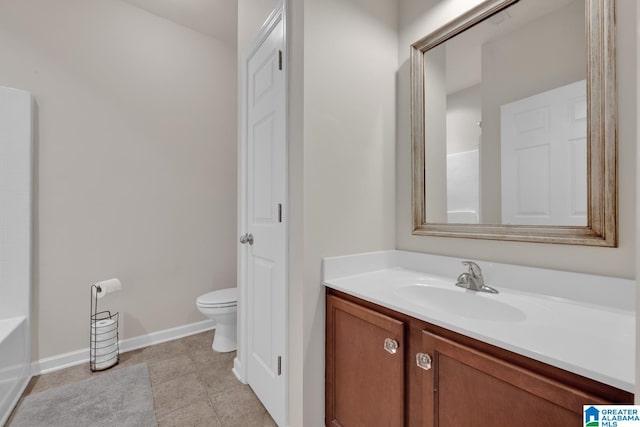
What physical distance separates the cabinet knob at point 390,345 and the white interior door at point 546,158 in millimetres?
711

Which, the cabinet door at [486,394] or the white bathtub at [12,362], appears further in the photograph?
the white bathtub at [12,362]

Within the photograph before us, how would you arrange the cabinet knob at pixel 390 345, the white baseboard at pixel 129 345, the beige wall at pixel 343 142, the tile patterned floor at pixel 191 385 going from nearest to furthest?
the cabinet knob at pixel 390 345 < the beige wall at pixel 343 142 < the tile patterned floor at pixel 191 385 < the white baseboard at pixel 129 345

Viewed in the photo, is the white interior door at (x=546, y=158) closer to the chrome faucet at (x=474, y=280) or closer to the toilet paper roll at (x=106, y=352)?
the chrome faucet at (x=474, y=280)

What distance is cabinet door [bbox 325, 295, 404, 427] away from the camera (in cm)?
95

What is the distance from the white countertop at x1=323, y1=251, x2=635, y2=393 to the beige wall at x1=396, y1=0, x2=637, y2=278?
5 centimetres

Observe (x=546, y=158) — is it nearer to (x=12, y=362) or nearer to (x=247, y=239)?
(x=247, y=239)

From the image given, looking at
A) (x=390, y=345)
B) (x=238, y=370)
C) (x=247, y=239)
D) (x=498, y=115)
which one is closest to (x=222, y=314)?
(x=238, y=370)

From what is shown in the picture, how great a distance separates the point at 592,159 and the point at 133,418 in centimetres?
235

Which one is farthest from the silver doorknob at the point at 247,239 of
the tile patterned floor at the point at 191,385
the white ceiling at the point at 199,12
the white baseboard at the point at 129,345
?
the white ceiling at the point at 199,12

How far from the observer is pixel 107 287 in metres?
2.00

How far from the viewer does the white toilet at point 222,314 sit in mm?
2111

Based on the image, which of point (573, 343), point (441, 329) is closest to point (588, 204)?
point (573, 343)

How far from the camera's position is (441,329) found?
82 cm

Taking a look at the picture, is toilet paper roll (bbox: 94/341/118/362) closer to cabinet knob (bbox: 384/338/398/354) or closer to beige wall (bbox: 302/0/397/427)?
beige wall (bbox: 302/0/397/427)
